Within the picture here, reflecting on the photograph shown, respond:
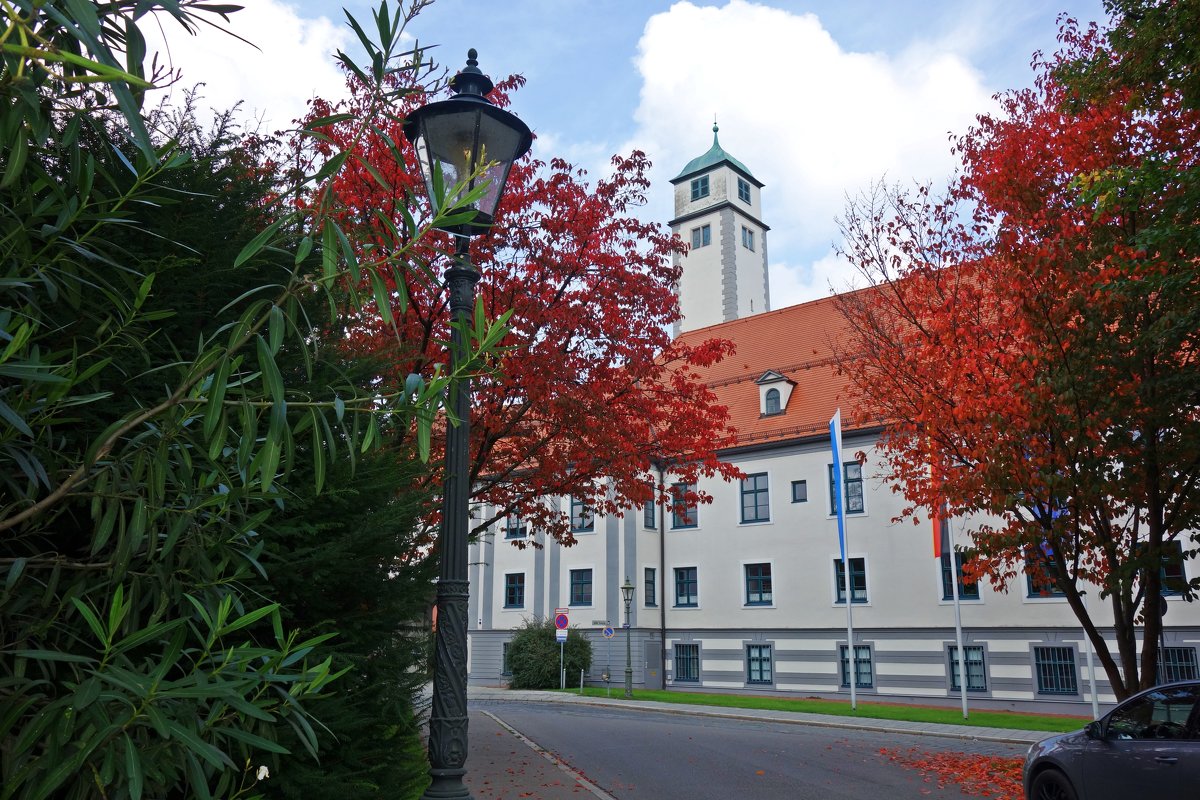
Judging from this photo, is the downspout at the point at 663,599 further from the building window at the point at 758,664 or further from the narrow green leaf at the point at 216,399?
the narrow green leaf at the point at 216,399

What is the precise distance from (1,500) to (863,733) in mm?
19910

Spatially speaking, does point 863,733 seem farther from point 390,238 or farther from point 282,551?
point 390,238

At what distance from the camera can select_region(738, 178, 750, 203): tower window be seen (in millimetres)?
56156

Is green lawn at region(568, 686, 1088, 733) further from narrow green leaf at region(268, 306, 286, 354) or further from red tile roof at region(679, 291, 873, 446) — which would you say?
narrow green leaf at region(268, 306, 286, 354)

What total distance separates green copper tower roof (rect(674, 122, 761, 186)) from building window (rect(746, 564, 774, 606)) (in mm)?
29498

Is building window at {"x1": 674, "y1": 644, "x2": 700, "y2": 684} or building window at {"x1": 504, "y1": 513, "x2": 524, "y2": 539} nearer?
building window at {"x1": 504, "y1": 513, "x2": 524, "y2": 539}

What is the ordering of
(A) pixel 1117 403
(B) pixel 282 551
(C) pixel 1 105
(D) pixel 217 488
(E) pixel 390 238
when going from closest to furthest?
1. (C) pixel 1 105
2. (E) pixel 390 238
3. (D) pixel 217 488
4. (B) pixel 282 551
5. (A) pixel 1117 403

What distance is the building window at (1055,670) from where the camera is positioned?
28.1 meters

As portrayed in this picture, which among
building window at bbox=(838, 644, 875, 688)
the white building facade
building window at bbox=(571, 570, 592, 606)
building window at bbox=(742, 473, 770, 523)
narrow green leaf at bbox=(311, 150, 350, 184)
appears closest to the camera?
narrow green leaf at bbox=(311, 150, 350, 184)

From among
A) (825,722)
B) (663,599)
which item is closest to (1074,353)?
(825,722)

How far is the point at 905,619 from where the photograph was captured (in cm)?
3159

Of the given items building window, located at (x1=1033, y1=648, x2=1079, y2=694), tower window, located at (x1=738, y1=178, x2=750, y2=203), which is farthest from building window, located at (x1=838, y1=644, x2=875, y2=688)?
tower window, located at (x1=738, y1=178, x2=750, y2=203)

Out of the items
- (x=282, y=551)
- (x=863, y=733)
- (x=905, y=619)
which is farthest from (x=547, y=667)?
(x=282, y=551)

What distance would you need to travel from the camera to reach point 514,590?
42.9 m
